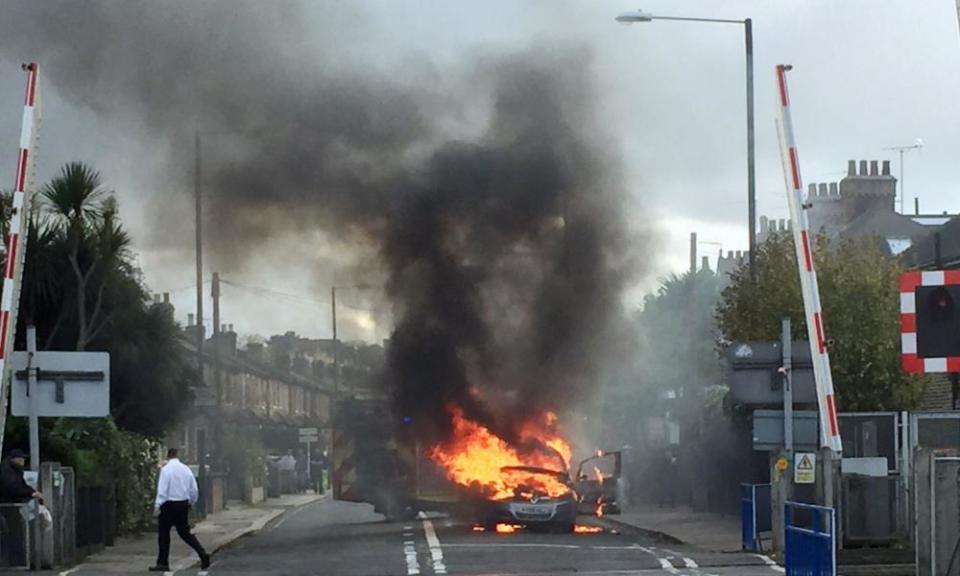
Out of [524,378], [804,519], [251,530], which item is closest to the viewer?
[804,519]

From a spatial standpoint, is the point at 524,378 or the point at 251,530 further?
the point at 524,378

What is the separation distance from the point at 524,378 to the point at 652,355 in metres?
14.4

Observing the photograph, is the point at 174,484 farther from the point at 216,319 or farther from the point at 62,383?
the point at 216,319

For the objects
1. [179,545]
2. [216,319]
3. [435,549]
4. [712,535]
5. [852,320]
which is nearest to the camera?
[435,549]

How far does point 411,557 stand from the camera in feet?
71.5

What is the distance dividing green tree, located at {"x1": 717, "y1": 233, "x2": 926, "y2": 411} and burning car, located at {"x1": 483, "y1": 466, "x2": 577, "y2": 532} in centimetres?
461

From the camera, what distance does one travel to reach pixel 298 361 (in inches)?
3607

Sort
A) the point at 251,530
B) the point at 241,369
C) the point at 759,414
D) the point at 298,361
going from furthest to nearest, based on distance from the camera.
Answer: the point at 298,361
the point at 241,369
the point at 251,530
the point at 759,414

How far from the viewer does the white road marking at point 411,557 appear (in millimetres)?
19600

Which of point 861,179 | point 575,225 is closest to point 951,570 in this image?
point 575,225

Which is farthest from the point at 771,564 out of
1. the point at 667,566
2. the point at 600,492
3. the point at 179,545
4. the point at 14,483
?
the point at 600,492

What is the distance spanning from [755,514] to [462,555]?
4.13 meters

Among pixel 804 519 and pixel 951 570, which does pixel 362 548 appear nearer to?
pixel 804 519

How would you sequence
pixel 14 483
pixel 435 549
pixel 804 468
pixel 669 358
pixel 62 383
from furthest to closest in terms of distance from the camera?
1. pixel 669 358
2. pixel 435 549
3. pixel 804 468
4. pixel 14 483
5. pixel 62 383
